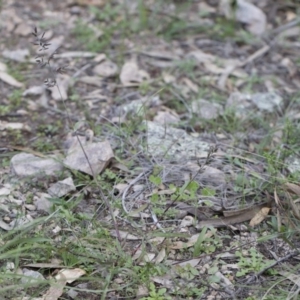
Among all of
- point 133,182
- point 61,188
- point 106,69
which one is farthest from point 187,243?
point 106,69

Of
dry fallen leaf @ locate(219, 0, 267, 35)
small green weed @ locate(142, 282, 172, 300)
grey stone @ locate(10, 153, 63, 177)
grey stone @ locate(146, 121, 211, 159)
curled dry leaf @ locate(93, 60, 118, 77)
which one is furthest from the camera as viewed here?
dry fallen leaf @ locate(219, 0, 267, 35)

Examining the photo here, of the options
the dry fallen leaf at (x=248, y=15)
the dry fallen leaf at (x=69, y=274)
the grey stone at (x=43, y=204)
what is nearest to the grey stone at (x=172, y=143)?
the grey stone at (x=43, y=204)

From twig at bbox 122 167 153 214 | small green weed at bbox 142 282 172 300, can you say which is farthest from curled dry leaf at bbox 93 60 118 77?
small green weed at bbox 142 282 172 300

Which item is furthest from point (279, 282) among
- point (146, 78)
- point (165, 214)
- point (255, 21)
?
point (255, 21)

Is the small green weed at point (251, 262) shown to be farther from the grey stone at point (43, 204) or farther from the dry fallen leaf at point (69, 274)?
the grey stone at point (43, 204)

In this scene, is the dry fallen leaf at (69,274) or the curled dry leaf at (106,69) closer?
the dry fallen leaf at (69,274)

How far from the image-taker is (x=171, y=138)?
9.17 feet

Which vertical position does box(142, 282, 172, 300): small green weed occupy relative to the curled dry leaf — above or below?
below

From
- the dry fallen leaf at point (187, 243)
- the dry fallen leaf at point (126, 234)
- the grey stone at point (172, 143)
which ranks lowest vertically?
the dry fallen leaf at point (126, 234)

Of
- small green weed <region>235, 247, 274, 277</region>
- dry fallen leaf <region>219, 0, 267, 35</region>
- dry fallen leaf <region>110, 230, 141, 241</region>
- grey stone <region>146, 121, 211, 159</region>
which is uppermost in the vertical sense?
dry fallen leaf <region>219, 0, 267, 35</region>

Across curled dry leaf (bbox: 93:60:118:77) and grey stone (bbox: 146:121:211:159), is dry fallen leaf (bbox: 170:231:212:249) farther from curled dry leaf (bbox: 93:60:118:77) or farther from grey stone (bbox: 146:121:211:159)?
curled dry leaf (bbox: 93:60:118:77)

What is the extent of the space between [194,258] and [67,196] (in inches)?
20.9

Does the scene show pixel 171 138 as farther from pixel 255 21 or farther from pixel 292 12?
pixel 292 12

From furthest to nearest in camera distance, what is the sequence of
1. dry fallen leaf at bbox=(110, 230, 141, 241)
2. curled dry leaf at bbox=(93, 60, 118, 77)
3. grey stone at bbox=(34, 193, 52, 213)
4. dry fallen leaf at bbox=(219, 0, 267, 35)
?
1. dry fallen leaf at bbox=(219, 0, 267, 35)
2. curled dry leaf at bbox=(93, 60, 118, 77)
3. grey stone at bbox=(34, 193, 52, 213)
4. dry fallen leaf at bbox=(110, 230, 141, 241)
